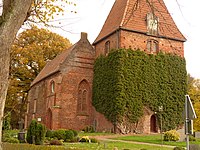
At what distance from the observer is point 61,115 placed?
30.7 m

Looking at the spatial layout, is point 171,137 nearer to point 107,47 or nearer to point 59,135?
point 59,135

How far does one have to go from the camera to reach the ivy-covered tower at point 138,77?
27438 mm

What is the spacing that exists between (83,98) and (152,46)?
9453 millimetres

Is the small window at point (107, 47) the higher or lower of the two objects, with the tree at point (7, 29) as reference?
higher

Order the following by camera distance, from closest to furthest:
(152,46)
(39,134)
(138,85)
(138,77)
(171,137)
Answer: (39,134), (171,137), (138,85), (138,77), (152,46)

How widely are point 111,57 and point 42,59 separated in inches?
774

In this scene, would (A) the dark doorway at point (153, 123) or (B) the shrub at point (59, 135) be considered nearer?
(B) the shrub at point (59, 135)

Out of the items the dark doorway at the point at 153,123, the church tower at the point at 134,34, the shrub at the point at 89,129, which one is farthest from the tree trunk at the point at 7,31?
the shrub at the point at 89,129

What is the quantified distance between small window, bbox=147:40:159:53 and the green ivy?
0.68 m

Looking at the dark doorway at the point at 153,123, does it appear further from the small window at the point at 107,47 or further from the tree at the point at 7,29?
the tree at the point at 7,29

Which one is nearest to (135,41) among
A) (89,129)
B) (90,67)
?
(90,67)

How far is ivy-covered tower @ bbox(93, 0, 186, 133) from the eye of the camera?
27.4 m

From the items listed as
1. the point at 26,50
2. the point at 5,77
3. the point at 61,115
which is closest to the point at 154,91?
the point at 61,115

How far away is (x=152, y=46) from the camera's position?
98.7ft
